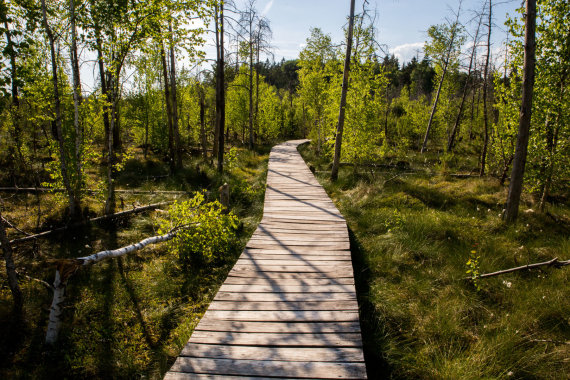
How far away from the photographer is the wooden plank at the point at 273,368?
92.0 inches

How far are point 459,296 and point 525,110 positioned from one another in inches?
171

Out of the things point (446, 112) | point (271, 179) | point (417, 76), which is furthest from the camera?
point (417, 76)

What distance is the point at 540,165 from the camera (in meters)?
7.24

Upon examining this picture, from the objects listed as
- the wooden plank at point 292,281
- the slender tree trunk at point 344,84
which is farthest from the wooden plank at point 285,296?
the slender tree trunk at point 344,84

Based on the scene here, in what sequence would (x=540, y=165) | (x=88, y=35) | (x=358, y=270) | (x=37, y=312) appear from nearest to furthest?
(x=37, y=312) → (x=358, y=270) → (x=88, y=35) → (x=540, y=165)

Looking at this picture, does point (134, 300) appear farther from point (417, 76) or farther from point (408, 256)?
point (417, 76)

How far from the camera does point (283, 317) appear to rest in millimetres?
3092

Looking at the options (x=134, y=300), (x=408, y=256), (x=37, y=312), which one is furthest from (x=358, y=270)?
(x=37, y=312)

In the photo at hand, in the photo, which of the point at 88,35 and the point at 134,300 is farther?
the point at 88,35

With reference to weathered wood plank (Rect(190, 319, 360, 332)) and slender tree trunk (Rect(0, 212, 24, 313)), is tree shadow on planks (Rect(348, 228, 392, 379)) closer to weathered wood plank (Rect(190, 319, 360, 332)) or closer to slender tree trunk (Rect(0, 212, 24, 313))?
weathered wood plank (Rect(190, 319, 360, 332))

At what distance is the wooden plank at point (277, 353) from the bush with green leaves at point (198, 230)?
2.32 metres

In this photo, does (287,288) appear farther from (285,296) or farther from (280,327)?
(280,327)

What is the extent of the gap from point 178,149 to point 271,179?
5.28 m

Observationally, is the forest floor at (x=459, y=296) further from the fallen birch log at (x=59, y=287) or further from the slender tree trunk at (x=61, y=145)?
the slender tree trunk at (x=61, y=145)
